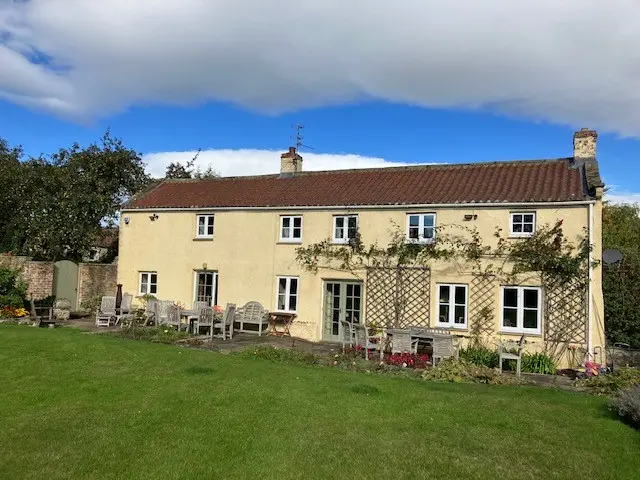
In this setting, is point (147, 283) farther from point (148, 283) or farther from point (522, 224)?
point (522, 224)

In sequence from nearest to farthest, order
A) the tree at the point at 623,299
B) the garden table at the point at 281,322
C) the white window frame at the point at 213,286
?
the tree at the point at 623,299 < the garden table at the point at 281,322 < the white window frame at the point at 213,286

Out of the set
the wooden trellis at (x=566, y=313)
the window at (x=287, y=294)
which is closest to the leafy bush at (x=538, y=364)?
the wooden trellis at (x=566, y=313)

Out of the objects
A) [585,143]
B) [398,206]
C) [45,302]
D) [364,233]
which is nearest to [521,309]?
[398,206]

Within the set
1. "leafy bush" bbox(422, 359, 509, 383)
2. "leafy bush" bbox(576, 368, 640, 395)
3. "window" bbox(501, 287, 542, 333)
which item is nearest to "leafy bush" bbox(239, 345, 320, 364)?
"leafy bush" bbox(422, 359, 509, 383)

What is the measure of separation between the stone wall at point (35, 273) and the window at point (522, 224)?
741 inches

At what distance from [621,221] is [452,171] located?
70.7 ft

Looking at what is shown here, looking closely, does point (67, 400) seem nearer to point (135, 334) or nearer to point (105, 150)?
point (135, 334)

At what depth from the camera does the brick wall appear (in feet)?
80.2

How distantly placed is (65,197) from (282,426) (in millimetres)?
23328

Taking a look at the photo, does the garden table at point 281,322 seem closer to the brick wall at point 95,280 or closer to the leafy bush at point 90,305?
the leafy bush at point 90,305

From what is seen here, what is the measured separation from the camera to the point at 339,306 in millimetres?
19109

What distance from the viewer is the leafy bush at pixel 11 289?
20.3 m

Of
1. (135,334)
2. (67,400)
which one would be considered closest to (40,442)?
(67,400)

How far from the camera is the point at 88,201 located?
1072 inches
